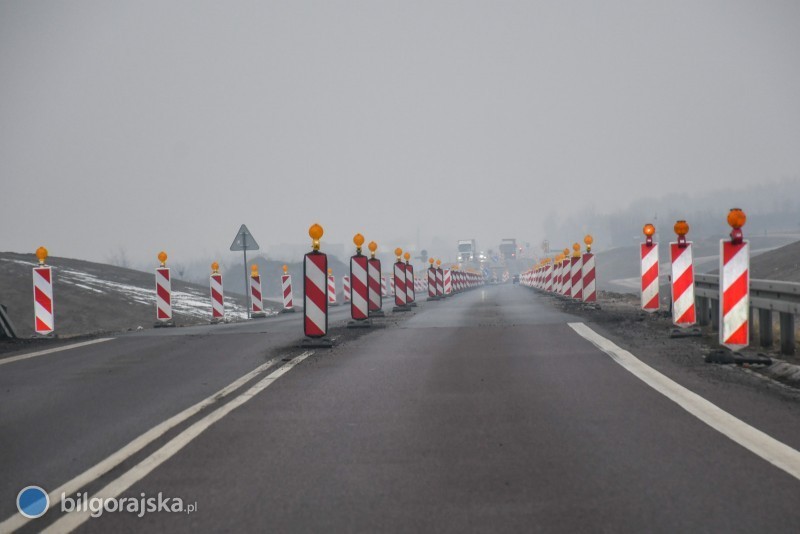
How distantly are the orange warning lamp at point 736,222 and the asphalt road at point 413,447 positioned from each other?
154 cm

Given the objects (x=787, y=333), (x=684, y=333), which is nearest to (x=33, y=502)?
(x=787, y=333)

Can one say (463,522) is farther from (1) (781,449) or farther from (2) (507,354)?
(2) (507,354)

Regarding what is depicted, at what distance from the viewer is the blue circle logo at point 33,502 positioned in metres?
3.62

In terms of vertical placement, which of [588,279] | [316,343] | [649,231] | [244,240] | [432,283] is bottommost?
[316,343]

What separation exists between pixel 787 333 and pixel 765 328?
832 millimetres

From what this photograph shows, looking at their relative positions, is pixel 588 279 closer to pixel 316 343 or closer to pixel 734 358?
pixel 316 343

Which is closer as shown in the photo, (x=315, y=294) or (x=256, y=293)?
(x=315, y=294)

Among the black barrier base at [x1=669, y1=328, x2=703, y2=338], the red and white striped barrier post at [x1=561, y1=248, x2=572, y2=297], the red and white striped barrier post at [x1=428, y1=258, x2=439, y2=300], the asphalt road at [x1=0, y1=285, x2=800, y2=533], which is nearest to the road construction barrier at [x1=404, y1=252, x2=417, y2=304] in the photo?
the red and white striped barrier post at [x1=561, y1=248, x2=572, y2=297]

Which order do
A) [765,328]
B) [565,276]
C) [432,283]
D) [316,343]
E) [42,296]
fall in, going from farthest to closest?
[432,283] → [565,276] → [42,296] → [316,343] → [765,328]

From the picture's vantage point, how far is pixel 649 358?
8375 mm

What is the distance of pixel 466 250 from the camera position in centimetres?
11488

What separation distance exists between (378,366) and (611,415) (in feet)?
10.8

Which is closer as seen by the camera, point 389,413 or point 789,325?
point 389,413

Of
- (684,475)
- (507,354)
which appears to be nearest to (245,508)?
(684,475)
